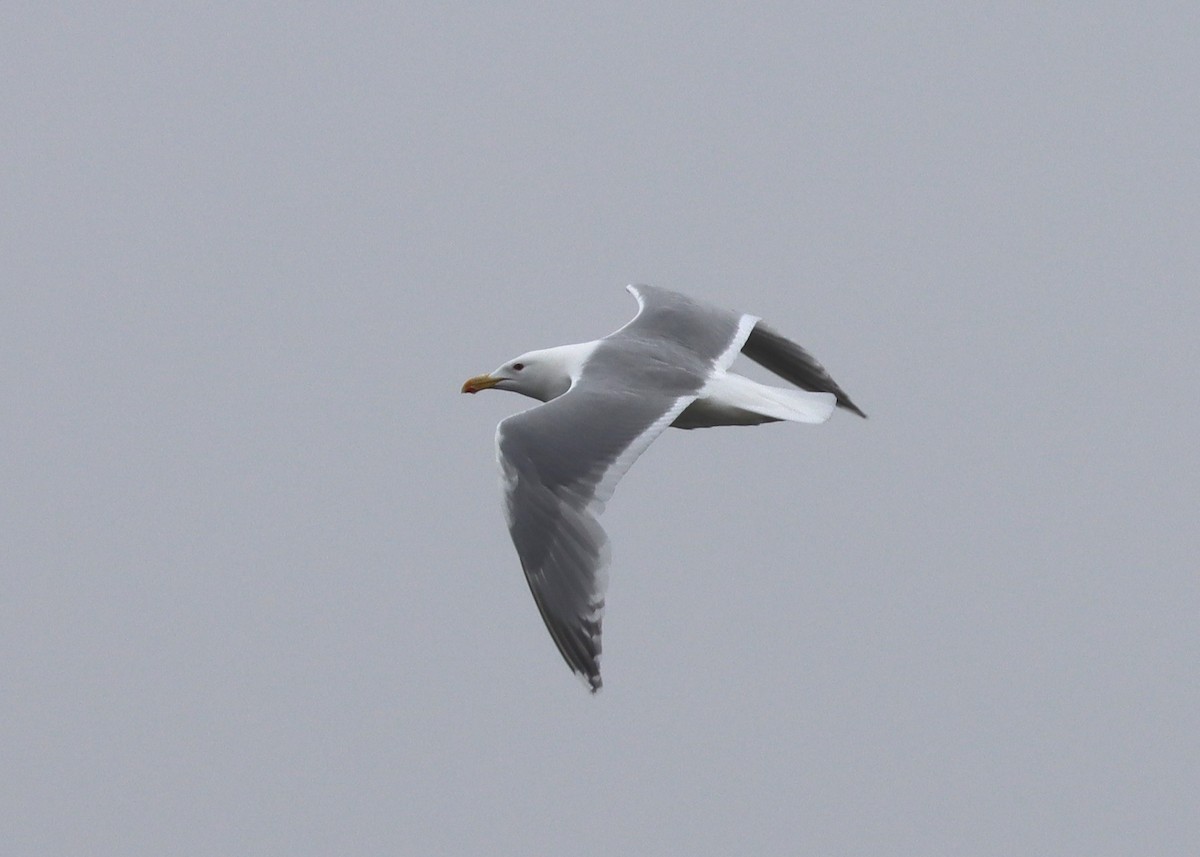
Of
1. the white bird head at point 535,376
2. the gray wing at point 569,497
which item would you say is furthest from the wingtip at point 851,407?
the gray wing at point 569,497

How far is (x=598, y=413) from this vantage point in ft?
27.1

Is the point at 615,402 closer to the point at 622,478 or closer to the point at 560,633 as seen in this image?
the point at 622,478

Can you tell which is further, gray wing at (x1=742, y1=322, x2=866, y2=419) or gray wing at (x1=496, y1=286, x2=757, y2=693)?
gray wing at (x1=742, y1=322, x2=866, y2=419)

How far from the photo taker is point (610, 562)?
768 centimetres

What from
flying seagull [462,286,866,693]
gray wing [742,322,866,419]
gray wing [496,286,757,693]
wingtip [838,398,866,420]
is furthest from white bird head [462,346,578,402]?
wingtip [838,398,866,420]

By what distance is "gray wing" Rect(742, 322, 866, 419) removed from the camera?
10.3 metres

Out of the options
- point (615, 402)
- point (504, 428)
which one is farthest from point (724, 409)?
point (504, 428)

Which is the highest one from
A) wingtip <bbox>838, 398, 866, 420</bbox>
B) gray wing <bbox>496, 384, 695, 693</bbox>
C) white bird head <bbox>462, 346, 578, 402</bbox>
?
white bird head <bbox>462, 346, 578, 402</bbox>

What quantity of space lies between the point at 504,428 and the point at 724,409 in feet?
4.52

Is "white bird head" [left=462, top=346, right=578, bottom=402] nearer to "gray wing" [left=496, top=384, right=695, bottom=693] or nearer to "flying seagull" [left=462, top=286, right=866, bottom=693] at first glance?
"flying seagull" [left=462, top=286, right=866, bottom=693]

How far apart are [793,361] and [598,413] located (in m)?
2.42

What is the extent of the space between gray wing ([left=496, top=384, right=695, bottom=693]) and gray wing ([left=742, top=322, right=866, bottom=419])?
215cm

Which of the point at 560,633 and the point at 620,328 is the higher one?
the point at 620,328

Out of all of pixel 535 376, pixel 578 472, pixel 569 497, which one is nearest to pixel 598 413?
pixel 578 472
